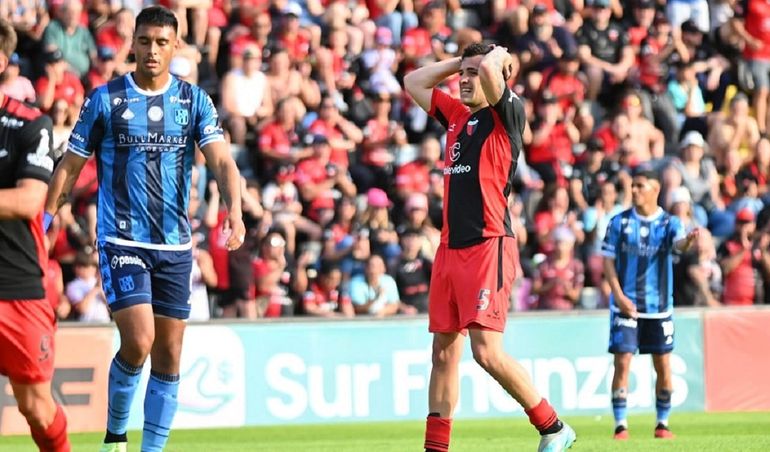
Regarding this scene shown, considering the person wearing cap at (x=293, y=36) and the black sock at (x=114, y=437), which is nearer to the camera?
the black sock at (x=114, y=437)

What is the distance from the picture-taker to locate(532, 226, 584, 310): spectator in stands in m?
18.2

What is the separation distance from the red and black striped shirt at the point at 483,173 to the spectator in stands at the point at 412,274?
8.45 metres

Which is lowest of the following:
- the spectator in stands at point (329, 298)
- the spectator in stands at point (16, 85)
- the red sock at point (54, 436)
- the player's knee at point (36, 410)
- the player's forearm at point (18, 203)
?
the spectator in stands at point (329, 298)

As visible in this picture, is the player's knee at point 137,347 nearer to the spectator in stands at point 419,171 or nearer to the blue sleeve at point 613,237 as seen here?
the blue sleeve at point 613,237

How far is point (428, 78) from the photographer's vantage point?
9.65 metres

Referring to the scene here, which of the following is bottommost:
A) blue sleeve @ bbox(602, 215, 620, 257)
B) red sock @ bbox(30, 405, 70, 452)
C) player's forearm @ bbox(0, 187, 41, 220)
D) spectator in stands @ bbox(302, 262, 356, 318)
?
spectator in stands @ bbox(302, 262, 356, 318)

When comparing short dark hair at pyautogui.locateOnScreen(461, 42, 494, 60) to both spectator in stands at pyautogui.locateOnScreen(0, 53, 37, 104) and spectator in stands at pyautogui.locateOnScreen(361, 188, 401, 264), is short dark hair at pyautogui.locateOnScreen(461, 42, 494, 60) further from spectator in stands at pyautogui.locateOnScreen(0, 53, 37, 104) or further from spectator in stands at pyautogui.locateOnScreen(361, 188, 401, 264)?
spectator in stands at pyautogui.locateOnScreen(361, 188, 401, 264)

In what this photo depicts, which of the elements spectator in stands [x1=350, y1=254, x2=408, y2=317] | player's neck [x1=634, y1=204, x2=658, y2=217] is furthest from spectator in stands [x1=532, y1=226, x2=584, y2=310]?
player's neck [x1=634, y1=204, x2=658, y2=217]

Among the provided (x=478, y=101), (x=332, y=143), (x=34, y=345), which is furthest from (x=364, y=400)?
(x=34, y=345)

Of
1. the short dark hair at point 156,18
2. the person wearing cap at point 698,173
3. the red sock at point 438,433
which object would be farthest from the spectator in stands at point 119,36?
the red sock at point 438,433

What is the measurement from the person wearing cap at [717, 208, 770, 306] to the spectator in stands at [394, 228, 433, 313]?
14.0ft

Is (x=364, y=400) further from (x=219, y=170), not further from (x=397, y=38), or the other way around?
(x=219, y=170)

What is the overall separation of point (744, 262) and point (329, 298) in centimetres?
567

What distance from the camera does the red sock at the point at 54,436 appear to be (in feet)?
23.2
